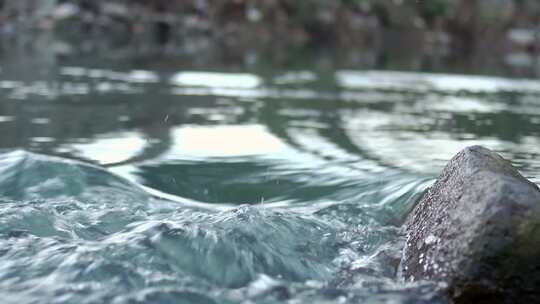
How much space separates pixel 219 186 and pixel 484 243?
3.87 feet

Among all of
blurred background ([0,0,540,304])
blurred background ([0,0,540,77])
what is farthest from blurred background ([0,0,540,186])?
blurred background ([0,0,540,77])

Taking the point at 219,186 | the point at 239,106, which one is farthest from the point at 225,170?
the point at 239,106

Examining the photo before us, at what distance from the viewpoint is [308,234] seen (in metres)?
1.84

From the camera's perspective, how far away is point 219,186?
247cm

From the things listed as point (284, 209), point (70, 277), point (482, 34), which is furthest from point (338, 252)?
point (482, 34)

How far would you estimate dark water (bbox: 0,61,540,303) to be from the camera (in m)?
1.48

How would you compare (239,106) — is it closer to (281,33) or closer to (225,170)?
(225,170)

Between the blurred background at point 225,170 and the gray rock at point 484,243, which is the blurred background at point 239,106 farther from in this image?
the gray rock at point 484,243

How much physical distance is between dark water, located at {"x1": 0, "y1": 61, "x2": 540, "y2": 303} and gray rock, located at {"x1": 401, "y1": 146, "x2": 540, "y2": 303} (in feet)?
0.22

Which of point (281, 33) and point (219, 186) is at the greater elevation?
point (281, 33)

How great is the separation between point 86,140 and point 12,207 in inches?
49.0

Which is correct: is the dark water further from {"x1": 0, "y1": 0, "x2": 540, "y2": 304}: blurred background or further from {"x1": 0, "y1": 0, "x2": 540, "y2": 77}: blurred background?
{"x1": 0, "y1": 0, "x2": 540, "y2": 77}: blurred background

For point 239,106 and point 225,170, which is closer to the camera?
point 225,170

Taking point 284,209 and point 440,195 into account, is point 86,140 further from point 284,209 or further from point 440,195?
→ point 440,195
